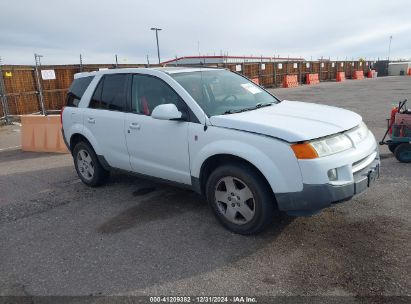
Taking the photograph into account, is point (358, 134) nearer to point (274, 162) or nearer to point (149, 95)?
point (274, 162)

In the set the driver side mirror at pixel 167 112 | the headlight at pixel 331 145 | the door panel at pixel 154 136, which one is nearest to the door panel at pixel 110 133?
the door panel at pixel 154 136

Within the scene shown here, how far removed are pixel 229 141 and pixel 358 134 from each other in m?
1.36

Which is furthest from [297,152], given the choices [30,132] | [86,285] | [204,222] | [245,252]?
[30,132]

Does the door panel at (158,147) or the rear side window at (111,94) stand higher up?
the rear side window at (111,94)

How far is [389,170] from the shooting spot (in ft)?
18.2

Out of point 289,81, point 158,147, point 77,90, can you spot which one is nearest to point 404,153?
point 158,147

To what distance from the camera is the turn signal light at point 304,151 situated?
3053mm

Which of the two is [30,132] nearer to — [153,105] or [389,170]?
[153,105]

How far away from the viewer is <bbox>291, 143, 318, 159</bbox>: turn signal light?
3053 millimetres

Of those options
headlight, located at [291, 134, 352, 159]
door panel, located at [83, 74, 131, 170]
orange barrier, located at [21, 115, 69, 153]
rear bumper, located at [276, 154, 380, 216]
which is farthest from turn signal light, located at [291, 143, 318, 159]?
orange barrier, located at [21, 115, 69, 153]

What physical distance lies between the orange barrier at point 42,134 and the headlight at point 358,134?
6.92 m

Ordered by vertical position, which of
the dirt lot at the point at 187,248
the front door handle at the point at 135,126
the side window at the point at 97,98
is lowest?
the dirt lot at the point at 187,248

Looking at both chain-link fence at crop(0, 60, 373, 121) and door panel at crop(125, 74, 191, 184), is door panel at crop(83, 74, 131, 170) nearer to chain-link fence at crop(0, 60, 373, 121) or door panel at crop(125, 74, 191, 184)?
door panel at crop(125, 74, 191, 184)

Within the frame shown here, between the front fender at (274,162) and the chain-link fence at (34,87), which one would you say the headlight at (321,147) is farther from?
the chain-link fence at (34,87)
